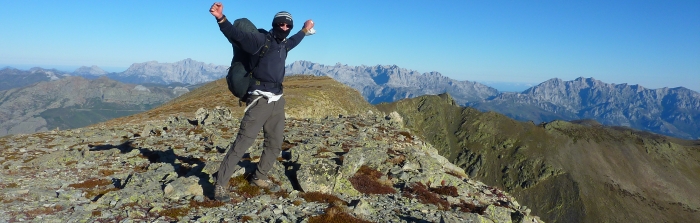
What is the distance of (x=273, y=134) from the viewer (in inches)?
450

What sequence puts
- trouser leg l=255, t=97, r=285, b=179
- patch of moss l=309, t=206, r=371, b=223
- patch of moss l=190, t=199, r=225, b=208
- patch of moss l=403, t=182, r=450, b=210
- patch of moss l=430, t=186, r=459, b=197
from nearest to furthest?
1. patch of moss l=309, t=206, r=371, b=223
2. patch of moss l=190, t=199, r=225, b=208
3. trouser leg l=255, t=97, r=285, b=179
4. patch of moss l=403, t=182, r=450, b=210
5. patch of moss l=430, t=186, r=459, b=197

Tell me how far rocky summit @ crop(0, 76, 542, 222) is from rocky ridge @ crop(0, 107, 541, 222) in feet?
0.13

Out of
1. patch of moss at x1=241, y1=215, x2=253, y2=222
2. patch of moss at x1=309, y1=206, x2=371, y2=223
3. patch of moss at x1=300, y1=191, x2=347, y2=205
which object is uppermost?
patch of moss at x1=309, y1=206, x2=371, y2=223

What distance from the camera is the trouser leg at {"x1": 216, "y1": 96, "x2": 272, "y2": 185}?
1045 cm

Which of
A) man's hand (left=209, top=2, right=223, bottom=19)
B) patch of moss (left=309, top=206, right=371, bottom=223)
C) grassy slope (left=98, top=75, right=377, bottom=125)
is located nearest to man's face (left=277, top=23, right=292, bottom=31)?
man's hand (left=209, top=2, right=223, bottom=19)

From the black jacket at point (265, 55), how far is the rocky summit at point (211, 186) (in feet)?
12.2

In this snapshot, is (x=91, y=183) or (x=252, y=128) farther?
(x=91, y=183)

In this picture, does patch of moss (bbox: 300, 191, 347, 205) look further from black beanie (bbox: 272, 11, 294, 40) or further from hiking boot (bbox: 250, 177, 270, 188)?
black beanie (bbox: 272, 11, 294, 40)

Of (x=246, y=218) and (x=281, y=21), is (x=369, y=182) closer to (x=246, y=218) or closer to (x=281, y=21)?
(x=246, y=218)

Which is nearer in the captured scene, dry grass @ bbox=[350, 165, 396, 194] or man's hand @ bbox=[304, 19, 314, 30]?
man's hand @ bbox=[304, 19, 314, 30]

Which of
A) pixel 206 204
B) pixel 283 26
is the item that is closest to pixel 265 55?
pixel 283 26

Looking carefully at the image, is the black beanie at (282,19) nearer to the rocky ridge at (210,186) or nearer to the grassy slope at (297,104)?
the rocky ridge at (210,186)

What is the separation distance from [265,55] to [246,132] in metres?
2.37

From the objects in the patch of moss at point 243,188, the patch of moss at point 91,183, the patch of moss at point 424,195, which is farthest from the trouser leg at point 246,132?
the patch of moss at point 424,195
